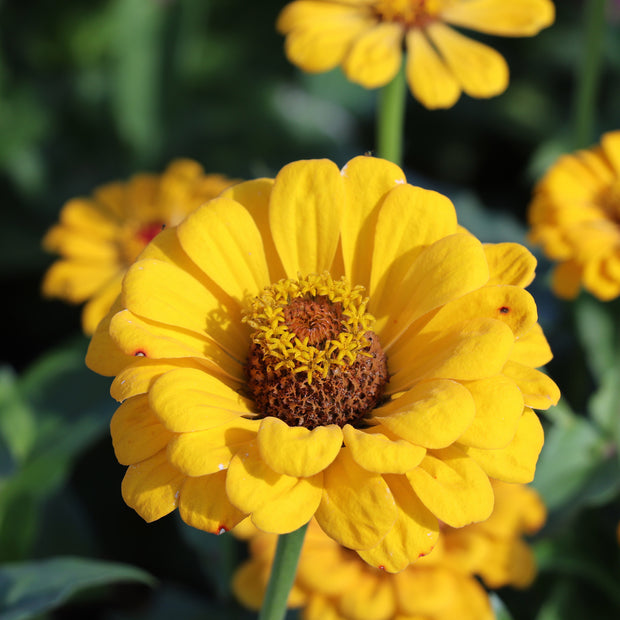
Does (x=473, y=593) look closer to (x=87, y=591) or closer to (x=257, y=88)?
(x=87, y=591)

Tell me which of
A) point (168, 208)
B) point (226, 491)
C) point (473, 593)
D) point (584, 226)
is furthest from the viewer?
point (168, 208)

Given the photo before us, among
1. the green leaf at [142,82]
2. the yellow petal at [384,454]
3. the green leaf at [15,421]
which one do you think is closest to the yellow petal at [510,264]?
the yellow petal at [384,454]

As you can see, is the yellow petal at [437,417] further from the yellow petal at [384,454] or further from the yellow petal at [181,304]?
the yellow petal at [181,304]

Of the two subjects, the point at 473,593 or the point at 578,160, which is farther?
the point at 578,160

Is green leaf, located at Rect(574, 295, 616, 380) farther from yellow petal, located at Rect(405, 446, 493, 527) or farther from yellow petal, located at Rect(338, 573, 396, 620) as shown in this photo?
yellow petal, located at Rect(405, 446, 493, 527)

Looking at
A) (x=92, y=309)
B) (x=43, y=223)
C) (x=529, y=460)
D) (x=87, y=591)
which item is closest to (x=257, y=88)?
(x=43, y=223)
